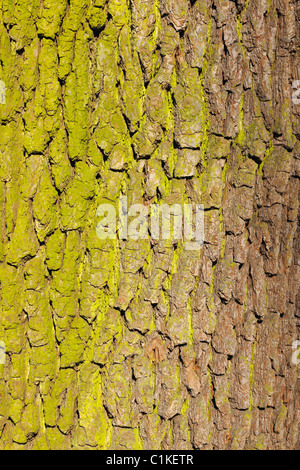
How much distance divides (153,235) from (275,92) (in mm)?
616

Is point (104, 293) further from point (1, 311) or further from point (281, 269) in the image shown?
point (281, 269)

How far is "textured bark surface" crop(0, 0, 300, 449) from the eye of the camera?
1.23 m

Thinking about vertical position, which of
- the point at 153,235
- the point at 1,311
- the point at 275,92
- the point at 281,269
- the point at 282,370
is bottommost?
the point at 282,370

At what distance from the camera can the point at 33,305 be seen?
1.32 m

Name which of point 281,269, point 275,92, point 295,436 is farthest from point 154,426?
point 275,92

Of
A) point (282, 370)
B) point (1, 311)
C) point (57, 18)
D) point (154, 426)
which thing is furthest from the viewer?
point (282, 370)

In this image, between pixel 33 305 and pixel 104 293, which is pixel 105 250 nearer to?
pixel 104 293

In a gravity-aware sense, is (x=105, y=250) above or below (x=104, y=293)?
above

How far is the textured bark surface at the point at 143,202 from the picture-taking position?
4.05 feet

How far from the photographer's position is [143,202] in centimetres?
131

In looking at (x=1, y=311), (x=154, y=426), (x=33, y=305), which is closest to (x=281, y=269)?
(x=154, y=426)

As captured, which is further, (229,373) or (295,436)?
(295,436)

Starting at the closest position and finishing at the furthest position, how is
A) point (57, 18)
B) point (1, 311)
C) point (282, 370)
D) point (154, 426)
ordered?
point (57, 18)
point (1, 311)
point (154, 426)
point (282, 370)

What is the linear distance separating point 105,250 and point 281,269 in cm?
63
